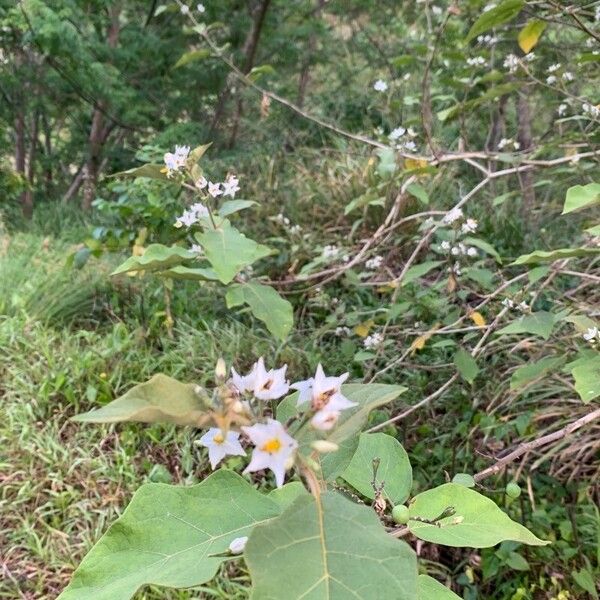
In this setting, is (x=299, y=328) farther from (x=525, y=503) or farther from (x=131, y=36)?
(x=131, y=36)

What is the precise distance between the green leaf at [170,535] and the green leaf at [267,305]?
724 mm

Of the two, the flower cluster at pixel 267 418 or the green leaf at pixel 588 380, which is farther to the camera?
the green leaf at pixel 588 380

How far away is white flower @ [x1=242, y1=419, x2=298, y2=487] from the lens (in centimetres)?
56

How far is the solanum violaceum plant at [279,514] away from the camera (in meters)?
0.49

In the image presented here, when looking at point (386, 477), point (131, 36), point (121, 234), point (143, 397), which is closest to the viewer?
point (143, 397)

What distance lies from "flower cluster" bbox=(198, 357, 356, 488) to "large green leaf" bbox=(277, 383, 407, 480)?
2 cm

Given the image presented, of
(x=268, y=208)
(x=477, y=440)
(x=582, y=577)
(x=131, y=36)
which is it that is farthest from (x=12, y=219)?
(x=582, y=577)

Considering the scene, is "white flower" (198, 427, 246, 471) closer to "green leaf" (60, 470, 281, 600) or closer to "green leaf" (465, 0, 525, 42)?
"green leaf" (60, 470, 281, 600)

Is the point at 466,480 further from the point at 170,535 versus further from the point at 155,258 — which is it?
the point at 155,258

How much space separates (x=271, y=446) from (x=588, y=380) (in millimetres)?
811

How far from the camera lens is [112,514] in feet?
6.47

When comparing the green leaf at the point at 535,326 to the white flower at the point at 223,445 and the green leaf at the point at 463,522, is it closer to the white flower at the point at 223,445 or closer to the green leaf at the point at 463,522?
the green leaf at the point at 463,522

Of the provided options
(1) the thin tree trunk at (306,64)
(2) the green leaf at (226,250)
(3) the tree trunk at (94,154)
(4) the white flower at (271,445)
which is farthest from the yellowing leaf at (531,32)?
(3) the tree trunk at (94,154)

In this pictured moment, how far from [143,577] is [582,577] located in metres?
1.47
